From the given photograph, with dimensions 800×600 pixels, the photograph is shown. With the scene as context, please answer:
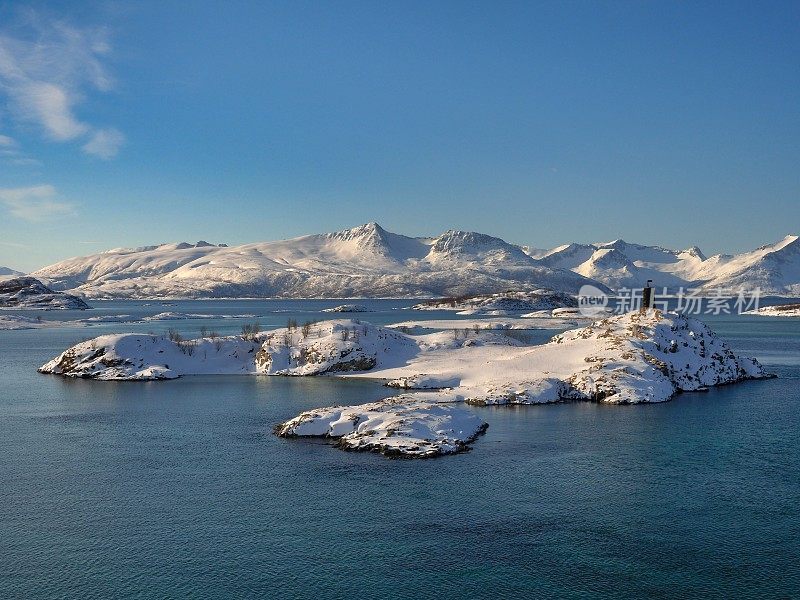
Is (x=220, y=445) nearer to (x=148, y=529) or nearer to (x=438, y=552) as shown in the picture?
(x=148, y=529)

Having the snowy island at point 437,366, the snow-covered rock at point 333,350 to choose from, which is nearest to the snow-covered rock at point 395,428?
the snowy island at point 437,366

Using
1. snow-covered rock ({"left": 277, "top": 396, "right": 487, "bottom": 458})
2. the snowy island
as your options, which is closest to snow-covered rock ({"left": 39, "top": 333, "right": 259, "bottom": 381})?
the snowy island

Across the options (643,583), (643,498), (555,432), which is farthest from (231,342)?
(643,583)

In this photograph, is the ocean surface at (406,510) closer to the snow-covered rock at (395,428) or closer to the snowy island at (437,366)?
the snow-covered rock at (395,428)

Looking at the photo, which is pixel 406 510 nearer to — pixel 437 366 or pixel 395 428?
pixel 395 428

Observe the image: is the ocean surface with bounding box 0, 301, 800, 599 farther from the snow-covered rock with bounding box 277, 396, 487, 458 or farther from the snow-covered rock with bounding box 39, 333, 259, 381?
the snow-covered rock with bounding box 39, 333, 259, 381

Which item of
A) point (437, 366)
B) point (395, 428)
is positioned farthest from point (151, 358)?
point (395, 428)
